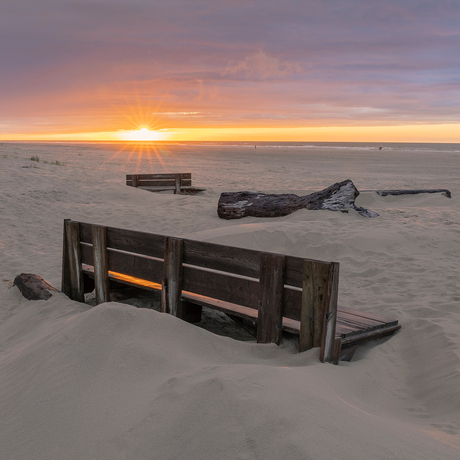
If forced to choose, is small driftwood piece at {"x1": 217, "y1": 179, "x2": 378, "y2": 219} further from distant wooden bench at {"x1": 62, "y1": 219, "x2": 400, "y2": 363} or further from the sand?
distant wooden bench at {"x1": 62, "y1": 219, "x2": 400, "y2": 363}

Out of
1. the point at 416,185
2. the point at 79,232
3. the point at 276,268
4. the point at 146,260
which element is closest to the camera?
the point at 276,268

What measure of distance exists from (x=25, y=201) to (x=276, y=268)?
1127 cm

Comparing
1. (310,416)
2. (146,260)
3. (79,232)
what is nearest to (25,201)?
(79,232)

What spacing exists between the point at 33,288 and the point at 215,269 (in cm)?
296

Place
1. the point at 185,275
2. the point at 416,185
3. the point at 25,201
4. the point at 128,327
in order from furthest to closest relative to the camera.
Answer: the point at 416,185 < the point at 25,201 < the point at 185,275 < the point at 128,327

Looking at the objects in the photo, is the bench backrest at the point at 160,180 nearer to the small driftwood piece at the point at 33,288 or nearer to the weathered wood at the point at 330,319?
the small driftwood piece at the point at 33,288

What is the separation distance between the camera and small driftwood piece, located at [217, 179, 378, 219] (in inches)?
452

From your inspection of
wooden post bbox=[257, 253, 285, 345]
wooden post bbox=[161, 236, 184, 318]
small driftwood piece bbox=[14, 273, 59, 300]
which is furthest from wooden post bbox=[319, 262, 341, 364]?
small driftwood piece bbox=[14, 273, 59, 300]

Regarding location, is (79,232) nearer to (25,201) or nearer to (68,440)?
(68,440)

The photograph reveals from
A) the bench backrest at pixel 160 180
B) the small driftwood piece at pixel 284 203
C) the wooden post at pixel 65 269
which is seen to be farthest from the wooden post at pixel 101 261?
the bench backrest at pixel 160 180

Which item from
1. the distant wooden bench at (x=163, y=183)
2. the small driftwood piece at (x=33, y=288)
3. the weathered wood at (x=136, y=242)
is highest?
the weathered wood at (x=136, y=242)

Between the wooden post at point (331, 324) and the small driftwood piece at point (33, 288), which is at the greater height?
the wooden post at point (331, 324)

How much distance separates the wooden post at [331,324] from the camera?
3572 mm

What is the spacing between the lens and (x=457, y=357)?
3852 mm
